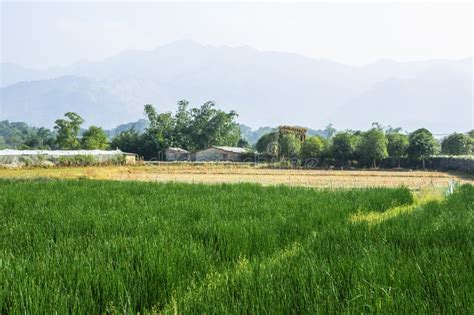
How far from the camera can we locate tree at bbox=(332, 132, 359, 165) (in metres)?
51.3

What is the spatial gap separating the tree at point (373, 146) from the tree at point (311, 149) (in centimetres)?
449

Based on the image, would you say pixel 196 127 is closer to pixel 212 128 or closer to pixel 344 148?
pixel 212 128

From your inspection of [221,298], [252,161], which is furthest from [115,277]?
[252,161]

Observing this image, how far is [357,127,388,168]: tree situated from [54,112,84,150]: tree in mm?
38012

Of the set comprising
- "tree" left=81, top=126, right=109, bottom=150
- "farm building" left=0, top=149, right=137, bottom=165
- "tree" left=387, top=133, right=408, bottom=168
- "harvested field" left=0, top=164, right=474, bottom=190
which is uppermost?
"tree" left=81, top=126, right=109, bottom=150

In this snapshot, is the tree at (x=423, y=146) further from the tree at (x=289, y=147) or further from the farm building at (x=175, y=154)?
the farm building at (x=175, y=154)

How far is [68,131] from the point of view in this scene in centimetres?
6431

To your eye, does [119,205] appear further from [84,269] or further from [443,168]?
[443,168]

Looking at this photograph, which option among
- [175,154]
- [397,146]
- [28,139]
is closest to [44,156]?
[175,154]

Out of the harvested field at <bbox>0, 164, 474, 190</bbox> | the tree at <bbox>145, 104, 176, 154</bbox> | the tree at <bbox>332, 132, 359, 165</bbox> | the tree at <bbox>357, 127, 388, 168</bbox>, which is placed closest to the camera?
the harvested field at <bbox>0, 164, 474, 190</bbox>

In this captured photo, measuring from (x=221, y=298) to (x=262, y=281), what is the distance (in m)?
0.41

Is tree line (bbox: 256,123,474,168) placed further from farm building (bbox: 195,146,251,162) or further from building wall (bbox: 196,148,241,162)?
building wall (bbox: 196,148,241,162)

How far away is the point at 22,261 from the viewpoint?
13.5 ft

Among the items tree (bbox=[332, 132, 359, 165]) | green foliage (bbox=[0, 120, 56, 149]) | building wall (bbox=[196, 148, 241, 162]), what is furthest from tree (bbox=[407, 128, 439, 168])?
green foliage (bbox=[0, 120, 56, 149])
